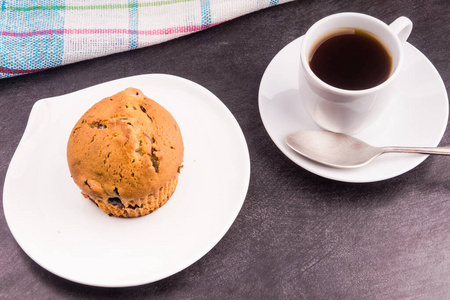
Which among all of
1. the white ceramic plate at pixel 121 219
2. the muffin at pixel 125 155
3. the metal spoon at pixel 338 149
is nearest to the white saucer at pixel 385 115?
the metal spoon at pixel 338 149

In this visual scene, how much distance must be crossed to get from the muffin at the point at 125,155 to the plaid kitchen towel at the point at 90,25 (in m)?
0.41

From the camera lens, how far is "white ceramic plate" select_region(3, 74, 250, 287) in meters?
1.08

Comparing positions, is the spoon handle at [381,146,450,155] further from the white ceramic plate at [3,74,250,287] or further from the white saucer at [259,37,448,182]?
the white ceramic plate at [3,74,250,287]

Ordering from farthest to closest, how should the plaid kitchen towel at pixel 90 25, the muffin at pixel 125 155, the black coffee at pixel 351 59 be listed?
the plaid kitchen towel at pixel 90 25, the black coffee at pixel 351 59, the muffin at pixel 125 155

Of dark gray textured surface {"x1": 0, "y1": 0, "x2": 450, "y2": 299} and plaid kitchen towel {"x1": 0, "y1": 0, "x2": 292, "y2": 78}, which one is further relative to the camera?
plaid kitchen towel {"x1": 0, "y1": 0, "x2": 292, "y2": 78}

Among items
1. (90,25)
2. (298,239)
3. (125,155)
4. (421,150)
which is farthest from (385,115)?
(90,25)

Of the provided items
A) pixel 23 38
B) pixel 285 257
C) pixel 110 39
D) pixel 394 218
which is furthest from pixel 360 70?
pixel 23 38

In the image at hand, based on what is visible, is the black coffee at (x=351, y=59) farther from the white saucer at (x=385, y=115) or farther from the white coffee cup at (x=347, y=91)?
the white saucer at (x=385, y=115)

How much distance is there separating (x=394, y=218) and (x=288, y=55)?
1.71 ft

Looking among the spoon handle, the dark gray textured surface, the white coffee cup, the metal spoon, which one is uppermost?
the white coffee cup

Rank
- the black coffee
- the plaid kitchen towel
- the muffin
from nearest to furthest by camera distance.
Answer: the muffin
the black coffee
the plaid kitchen towel

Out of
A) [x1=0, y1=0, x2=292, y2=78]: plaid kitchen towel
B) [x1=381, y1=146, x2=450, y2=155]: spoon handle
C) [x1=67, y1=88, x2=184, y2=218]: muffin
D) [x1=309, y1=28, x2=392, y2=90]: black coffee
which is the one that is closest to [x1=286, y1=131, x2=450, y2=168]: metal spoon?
[x1=381, y1=146, x2=450, y2=155]: spoon handle

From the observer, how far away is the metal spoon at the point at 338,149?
1144 mm

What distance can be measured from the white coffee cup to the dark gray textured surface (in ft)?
0.53
